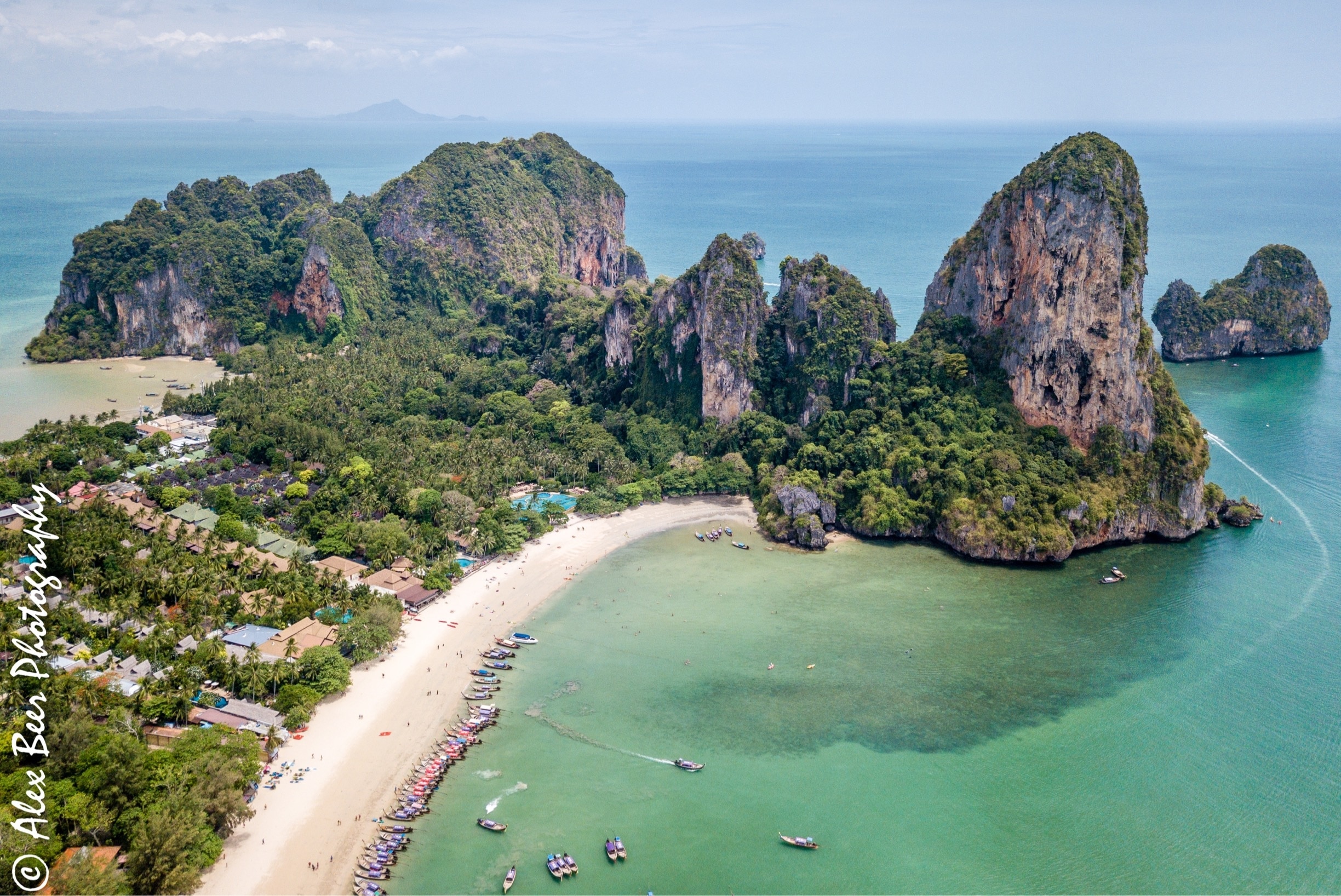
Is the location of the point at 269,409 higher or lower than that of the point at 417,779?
higher

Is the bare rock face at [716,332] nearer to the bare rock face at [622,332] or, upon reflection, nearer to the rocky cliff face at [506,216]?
the bare rock face at [622,332]

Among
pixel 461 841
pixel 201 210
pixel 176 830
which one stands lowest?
pixel 461 841

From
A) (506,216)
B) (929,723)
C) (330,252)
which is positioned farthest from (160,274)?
(929,723)

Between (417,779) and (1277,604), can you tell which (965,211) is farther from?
(417,779)

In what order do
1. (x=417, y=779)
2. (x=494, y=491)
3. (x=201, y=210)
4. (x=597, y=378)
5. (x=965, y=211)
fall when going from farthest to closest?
(x=965, y=211) < (x=201, y=210) < (x=597, y=378) < (x=494, y=491) < (x=417, y=779)

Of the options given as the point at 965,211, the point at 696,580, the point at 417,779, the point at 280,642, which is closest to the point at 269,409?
the point at 280,642

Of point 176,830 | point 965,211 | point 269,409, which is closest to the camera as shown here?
point 176,830

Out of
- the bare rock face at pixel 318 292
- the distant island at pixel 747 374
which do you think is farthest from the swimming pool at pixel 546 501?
the bare rock face at pixel 318 292
